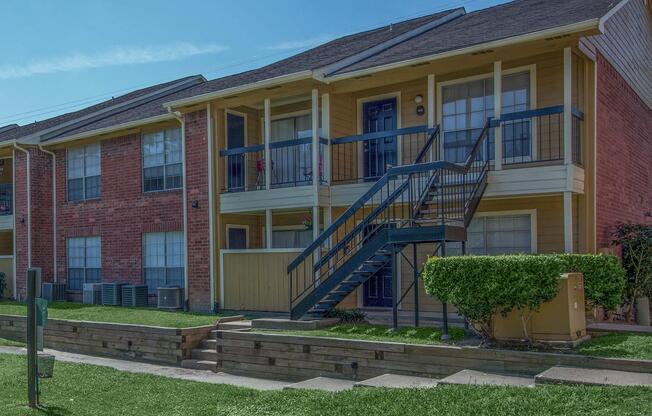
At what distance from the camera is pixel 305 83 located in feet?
44.1

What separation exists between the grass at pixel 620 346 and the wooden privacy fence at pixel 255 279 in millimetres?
6340

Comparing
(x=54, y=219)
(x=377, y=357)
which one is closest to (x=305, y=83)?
(x=377, y=357)

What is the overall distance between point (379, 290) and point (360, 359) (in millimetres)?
4846

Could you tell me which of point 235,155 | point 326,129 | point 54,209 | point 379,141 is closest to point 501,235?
point 379,141

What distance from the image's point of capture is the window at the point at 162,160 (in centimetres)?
1681

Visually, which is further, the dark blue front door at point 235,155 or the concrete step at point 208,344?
the dark blue front door at point 235,155

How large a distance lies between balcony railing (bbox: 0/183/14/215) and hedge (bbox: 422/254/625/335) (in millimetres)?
16789

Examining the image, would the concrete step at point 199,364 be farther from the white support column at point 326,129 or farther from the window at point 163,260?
the window at point 163,260

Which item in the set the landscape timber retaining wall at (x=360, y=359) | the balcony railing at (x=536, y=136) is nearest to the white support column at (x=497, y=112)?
the balcony railing at (x=536, y=136)

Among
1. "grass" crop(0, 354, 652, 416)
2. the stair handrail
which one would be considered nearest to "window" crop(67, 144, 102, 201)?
the stair handrail

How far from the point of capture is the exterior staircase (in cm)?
1020

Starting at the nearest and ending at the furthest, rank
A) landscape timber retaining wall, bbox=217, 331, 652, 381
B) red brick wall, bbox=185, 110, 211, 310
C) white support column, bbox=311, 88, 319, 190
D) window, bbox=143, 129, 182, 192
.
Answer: landscape timber retaining wall, bbox=217, 331, 652, 381, white support column, bbox=311, 88, 319, 190, red brick wall, bbox=185, 110, 211, 310, window, bbox=143, 129, 182, 192

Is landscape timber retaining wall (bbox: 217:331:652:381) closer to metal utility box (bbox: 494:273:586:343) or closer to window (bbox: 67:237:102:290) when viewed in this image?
metal utility box (bbox: 494:273:586:343)

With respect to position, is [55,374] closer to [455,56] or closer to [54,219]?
[455,56]
